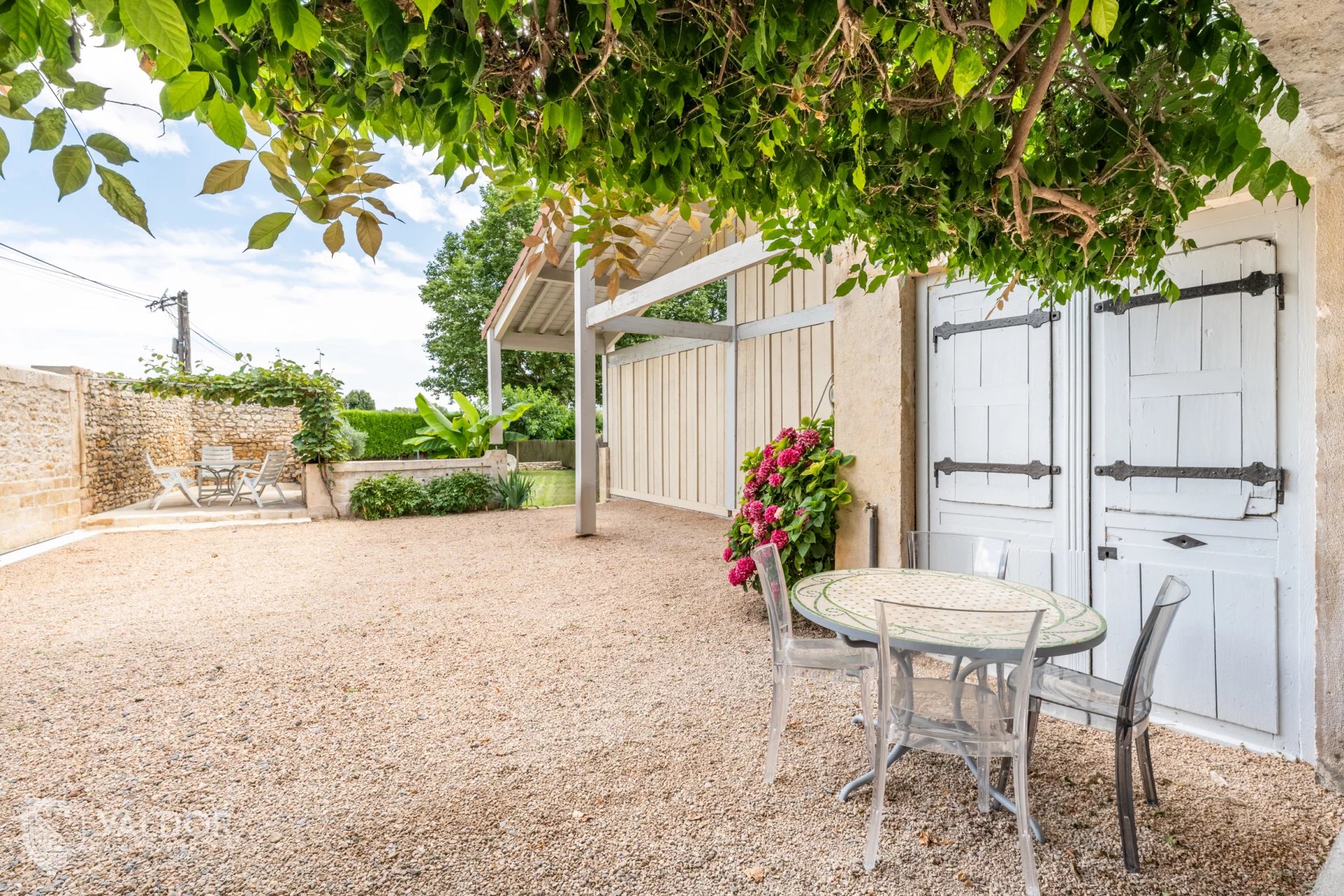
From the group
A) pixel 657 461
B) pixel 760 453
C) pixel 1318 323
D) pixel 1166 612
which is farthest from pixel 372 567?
pixel 1318 323

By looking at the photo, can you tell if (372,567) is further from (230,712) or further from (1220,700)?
(1220,700)

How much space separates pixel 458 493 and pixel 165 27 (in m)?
8.85

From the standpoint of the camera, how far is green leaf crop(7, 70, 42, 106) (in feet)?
2.71

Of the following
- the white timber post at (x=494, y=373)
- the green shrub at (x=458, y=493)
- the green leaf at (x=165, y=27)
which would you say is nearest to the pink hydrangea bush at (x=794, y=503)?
the green leaf at (x=165, y=27)

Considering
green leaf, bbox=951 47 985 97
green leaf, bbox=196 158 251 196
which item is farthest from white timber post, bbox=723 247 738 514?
Answer: green leaf, bbox=196 158 251 196

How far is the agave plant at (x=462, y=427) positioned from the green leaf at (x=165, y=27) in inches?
354

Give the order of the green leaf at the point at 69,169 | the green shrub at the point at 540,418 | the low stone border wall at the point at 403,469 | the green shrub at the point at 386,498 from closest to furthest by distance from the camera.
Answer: the green leaf at the point at 69,169
the green shrub at the point at 386,498
the low stone border wall at the point at 403,469
the green shrub at the point at 540,418

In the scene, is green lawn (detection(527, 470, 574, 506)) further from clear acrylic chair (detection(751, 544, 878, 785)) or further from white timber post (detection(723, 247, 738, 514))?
clear acrylic chair (detection(751, 544, 878, 785))

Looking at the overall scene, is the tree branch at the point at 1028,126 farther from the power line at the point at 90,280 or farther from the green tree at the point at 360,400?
the green tree at the point at 360,400

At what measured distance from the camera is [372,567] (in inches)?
221

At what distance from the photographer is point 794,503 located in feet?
13.1

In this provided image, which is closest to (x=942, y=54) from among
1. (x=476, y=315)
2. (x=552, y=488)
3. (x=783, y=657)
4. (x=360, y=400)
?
(x=783, y=657)

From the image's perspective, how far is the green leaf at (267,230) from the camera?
92cm

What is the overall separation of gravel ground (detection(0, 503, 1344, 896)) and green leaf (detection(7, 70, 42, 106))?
6.36 ft
